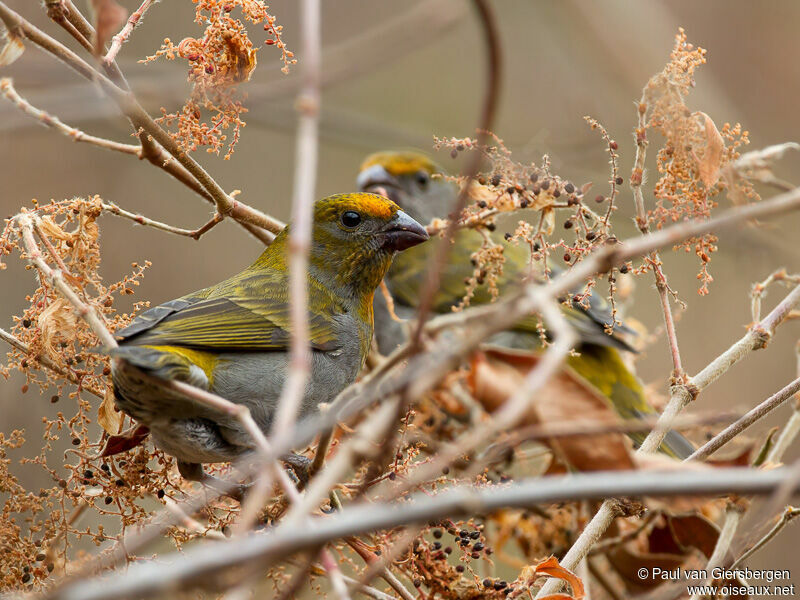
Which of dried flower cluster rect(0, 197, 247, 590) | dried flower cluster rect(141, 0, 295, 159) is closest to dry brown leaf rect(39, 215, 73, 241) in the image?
dried flower cluster rect(0, 197, 247, 590)

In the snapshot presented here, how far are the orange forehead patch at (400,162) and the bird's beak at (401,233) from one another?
244cm

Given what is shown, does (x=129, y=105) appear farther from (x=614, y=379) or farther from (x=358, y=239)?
(x=614, y=379)

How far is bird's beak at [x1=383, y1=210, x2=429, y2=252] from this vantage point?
373 centimetres

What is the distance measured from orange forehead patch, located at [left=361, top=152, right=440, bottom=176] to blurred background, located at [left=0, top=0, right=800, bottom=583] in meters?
0.18

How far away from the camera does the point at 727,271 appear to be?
722cm

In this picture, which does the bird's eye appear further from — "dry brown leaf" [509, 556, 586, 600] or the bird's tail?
"dry brown leaf" [509, 556, 586, 600]

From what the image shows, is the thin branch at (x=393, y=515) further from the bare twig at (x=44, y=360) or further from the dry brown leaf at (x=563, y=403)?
the bare twig at (x=44, y=360)

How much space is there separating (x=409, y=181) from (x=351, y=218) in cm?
254

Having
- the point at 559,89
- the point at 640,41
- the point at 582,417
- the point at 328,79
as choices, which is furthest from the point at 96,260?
the point at 559,89

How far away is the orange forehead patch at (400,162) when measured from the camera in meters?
6.20

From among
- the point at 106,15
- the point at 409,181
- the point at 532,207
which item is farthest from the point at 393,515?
the point at 409,181

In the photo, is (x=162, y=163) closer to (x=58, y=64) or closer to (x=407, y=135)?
(x=58, y=64)

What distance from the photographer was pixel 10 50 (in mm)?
2361

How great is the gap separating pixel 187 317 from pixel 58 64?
1012 millimetres
